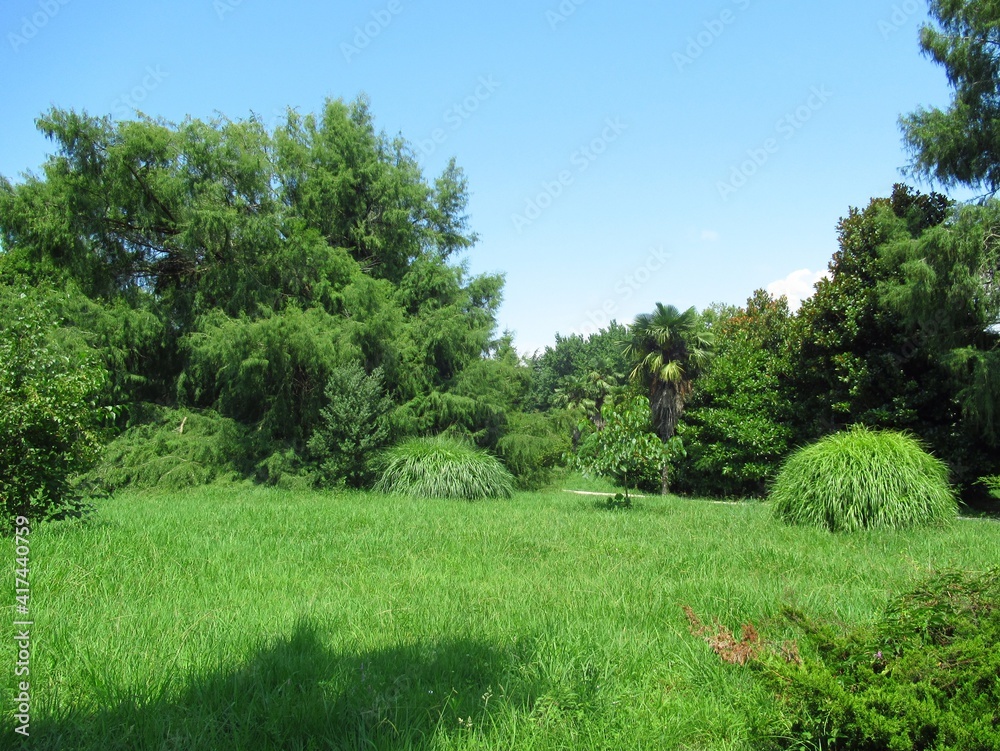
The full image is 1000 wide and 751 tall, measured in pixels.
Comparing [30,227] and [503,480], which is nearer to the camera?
[503,480]

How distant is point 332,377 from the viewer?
55.2ft

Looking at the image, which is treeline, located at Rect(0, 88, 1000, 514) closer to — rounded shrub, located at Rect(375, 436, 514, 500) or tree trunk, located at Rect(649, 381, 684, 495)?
tree trunk, located at Rect(649, 381, 684, 495)

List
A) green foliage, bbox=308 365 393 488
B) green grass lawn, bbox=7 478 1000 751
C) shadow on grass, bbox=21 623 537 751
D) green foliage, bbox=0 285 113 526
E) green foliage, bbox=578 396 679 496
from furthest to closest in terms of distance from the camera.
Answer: green foliage, bbox=308 365 393 488
green foliage, bbox=578 396 679 496
green foliage, bbox=0 285 113 526
green grass lawn, bbox=7 478 1000 751
shadow on grass, bbox=21 623 537 751

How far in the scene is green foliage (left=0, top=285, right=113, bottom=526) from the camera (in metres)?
6.35

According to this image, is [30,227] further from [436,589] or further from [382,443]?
[436,589]

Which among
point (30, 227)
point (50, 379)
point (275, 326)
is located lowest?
point (50, 379)

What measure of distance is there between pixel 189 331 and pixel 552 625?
58.0 ft

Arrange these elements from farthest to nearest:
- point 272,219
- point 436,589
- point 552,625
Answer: point 272,219 → point 436,589 → point 552,625

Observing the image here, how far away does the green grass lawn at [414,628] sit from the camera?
2.97 m

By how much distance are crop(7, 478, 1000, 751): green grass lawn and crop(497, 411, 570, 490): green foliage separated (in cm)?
1217

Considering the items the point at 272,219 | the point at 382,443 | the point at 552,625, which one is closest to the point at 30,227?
the point at 272,219

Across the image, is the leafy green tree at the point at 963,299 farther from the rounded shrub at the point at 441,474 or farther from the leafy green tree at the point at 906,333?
the rounded shrub at the point at 441,474

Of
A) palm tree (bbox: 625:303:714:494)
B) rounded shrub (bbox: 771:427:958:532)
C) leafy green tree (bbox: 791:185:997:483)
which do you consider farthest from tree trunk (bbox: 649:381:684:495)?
rounded shrub (bbox: 771:427:958:532)

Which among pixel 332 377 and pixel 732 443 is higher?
pixel 332 377
